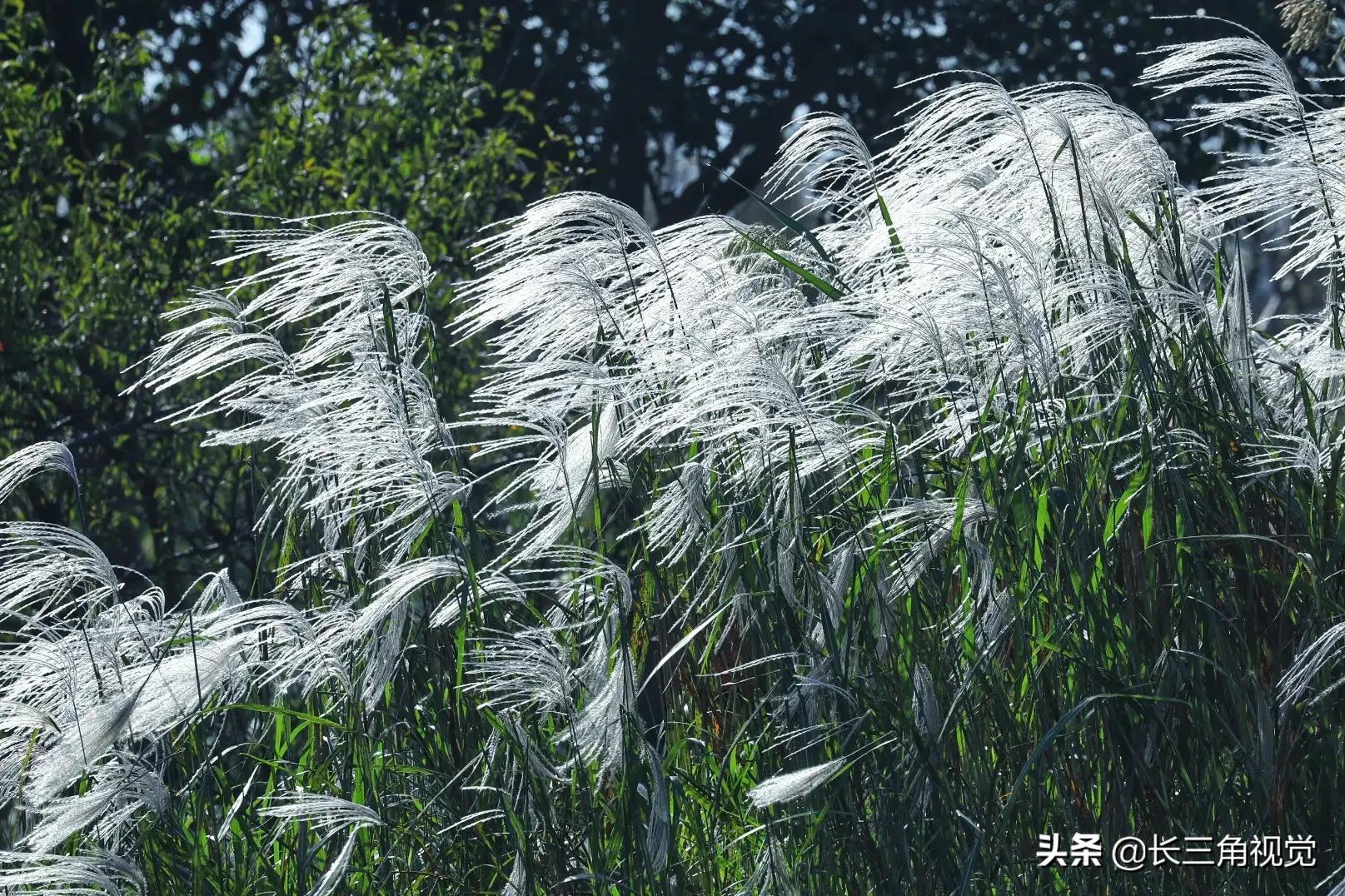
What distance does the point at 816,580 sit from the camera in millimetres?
2121

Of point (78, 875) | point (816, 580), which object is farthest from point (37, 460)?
point (816, 580)

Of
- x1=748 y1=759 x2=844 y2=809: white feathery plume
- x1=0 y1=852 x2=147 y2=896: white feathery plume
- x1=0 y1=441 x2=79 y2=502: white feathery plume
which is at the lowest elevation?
x1=0 y1=852 x2=147 y2=896: white feathery plume

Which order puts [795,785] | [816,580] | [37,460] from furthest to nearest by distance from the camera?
[37,460]
[816,580]
[795,785]

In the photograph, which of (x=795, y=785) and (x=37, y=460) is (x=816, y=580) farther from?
(x=37, y=460)

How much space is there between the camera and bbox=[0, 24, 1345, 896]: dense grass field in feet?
6.66

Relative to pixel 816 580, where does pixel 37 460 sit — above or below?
above

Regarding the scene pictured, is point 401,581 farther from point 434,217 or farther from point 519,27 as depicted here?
point 519,27

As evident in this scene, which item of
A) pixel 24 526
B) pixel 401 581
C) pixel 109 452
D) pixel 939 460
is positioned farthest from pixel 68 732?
pixel 109 452

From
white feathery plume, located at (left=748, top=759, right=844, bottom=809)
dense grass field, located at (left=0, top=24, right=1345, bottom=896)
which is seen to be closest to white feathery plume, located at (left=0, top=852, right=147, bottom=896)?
dense grass field, located at (left=0, top=24, right=1345, bottom=896)

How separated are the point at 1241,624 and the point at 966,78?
26.3 ft

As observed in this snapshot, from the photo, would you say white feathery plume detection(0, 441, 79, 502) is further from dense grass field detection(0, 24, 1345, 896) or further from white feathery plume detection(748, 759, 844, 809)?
white feathery plume detection(748, 759, 844, 809)

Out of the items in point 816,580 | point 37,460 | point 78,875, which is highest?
point 37,460

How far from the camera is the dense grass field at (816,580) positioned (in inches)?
80.0

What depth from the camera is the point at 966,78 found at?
9586mm
